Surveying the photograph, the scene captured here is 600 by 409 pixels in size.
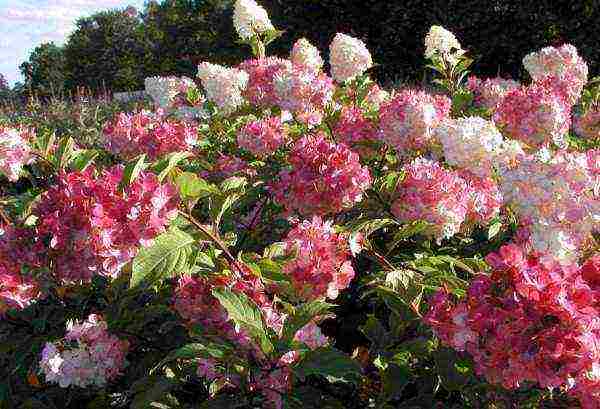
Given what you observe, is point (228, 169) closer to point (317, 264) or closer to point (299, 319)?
point (317, 264)

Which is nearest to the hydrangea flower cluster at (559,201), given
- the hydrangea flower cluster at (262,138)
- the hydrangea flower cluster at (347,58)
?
the hydrangea flower cluster at (262,138)

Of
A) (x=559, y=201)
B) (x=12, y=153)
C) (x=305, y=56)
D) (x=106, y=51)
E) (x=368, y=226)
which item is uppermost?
(x=559, y=201)

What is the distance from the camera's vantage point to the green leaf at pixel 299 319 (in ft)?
5.30

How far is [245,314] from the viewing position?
160cm

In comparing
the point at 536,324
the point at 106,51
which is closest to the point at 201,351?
the point at 536,324

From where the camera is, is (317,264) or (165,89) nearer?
(317,264)

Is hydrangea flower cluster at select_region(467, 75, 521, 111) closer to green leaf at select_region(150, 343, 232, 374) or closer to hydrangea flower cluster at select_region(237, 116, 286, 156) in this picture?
hydrangea flower cluster at select_region(237, 116, 286, 156)

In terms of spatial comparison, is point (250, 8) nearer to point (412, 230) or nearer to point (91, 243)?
point (412, 230)

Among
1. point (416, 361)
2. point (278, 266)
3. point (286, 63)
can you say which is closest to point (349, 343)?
point (416, 361)

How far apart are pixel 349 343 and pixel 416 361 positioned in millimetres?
487

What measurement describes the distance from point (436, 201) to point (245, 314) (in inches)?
31.2

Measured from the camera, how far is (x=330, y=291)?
Result: 1915 mm

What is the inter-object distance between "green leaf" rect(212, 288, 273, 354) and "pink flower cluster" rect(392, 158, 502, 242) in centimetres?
73

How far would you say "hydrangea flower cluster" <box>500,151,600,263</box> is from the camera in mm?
1885
